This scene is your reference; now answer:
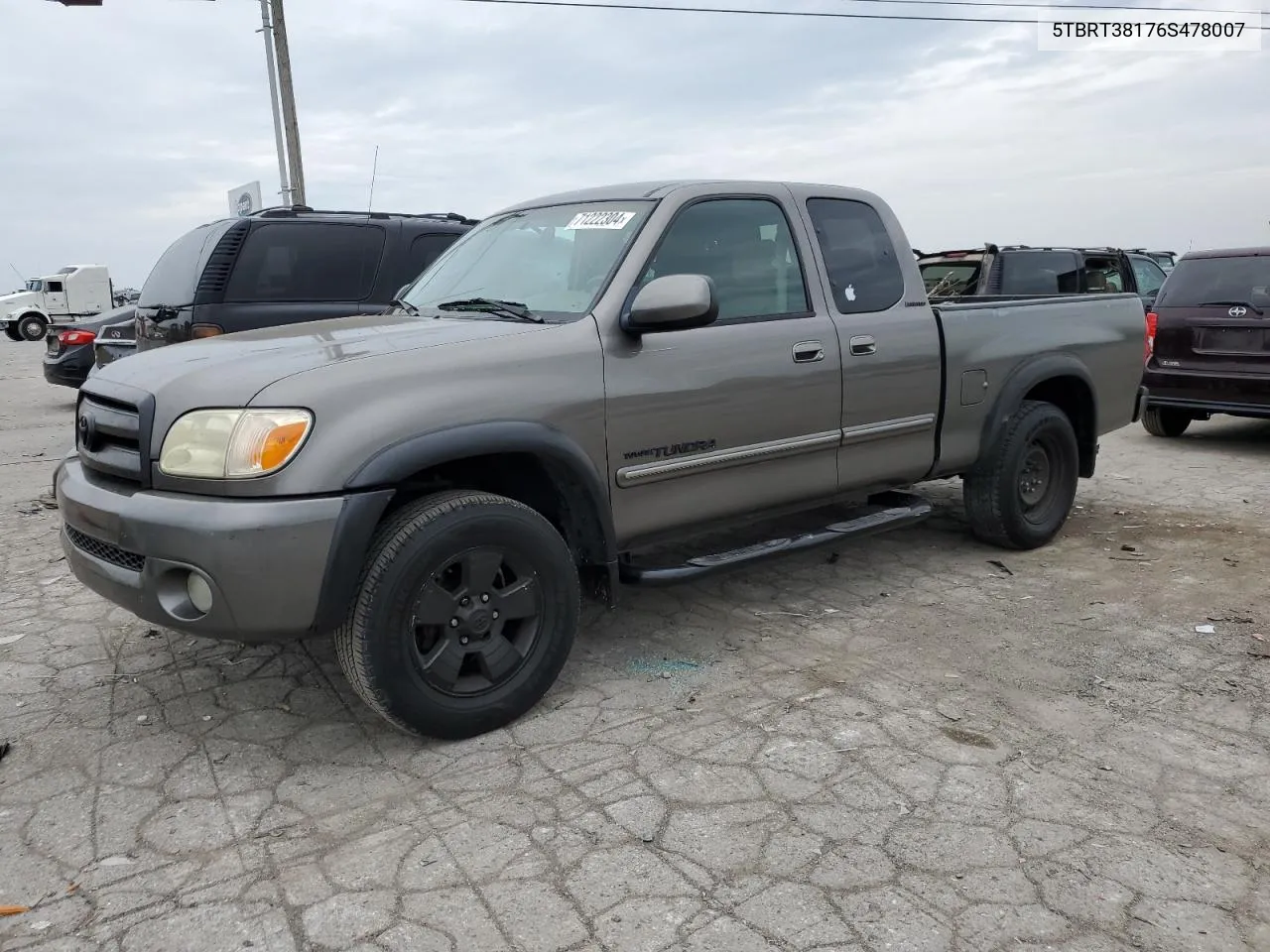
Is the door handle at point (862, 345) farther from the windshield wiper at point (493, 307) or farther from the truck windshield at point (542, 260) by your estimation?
the windshield wiper at point (493, 307)

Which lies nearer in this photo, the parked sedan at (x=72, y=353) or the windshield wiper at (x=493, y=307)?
the windshield wiper at (x=493, y=307)

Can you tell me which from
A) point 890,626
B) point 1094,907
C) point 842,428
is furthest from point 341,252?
point 1094,907

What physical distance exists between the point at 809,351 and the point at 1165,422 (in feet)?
22.1

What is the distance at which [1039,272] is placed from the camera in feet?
31.1

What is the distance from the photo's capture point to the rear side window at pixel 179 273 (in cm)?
736

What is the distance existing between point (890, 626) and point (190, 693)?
2.87m

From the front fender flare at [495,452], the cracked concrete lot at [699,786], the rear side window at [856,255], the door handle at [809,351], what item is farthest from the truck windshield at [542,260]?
the cracked concrete lot at [699,786]

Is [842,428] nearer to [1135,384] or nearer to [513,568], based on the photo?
[513,568]

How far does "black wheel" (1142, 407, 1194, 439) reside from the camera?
929cm

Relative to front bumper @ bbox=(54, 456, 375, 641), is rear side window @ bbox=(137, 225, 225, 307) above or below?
above

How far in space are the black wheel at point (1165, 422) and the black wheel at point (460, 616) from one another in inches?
305

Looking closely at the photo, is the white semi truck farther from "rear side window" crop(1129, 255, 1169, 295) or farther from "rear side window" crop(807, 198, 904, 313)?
"rear side window" crop(807, 198, 904, 313)

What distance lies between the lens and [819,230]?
4469 mm

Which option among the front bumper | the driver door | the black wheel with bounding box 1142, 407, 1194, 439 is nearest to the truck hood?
the front bumper
